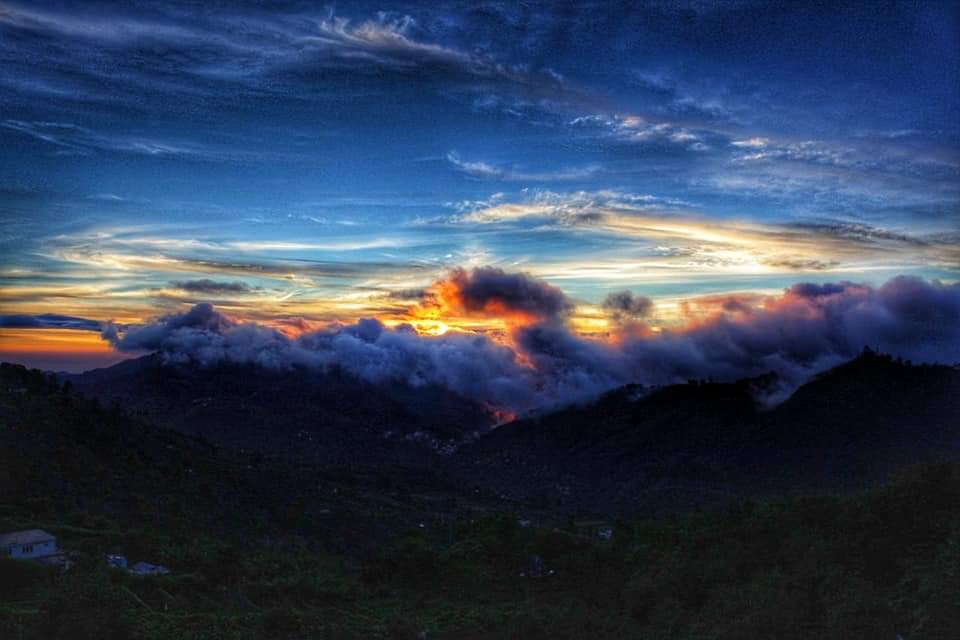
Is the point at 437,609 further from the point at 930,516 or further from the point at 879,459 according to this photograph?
the point at 879,459

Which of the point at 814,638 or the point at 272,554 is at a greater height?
the point at 814,638

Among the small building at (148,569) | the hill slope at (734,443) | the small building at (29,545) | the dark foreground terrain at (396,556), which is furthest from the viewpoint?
the hill slope at (734,443)

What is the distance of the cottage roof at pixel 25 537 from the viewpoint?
24.2 meters

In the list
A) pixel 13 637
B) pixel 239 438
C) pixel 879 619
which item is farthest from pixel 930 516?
pixel 239 438

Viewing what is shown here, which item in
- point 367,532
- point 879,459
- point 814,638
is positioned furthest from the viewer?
point 879,459

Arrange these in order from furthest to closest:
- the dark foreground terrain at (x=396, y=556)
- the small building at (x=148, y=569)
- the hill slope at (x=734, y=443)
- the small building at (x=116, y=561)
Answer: the hill slope at (x=734, y=443)
the small building at (x=116, y=561)
the small building at (x=148, y=569)
the dark foreground terrain at (x=396, y=556)

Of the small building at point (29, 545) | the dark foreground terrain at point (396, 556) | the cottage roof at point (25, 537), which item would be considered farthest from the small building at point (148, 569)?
the cottage roof at point (25, 537)

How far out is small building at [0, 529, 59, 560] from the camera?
2352cm

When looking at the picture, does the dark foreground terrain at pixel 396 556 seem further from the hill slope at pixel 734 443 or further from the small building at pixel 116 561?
the hill slope at pixel 734 443

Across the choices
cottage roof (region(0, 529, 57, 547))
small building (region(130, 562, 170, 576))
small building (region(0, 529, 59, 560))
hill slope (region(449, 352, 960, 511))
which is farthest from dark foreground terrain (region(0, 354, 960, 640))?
hill slope (region(449, 352, 960, 511))

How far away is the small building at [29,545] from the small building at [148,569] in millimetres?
2528

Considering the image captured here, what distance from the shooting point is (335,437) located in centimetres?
12775

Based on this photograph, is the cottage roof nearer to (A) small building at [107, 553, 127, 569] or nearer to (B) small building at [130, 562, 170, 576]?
(A) small building at [107, 553, 127, 569]

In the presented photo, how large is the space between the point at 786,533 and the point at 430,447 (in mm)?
117759
